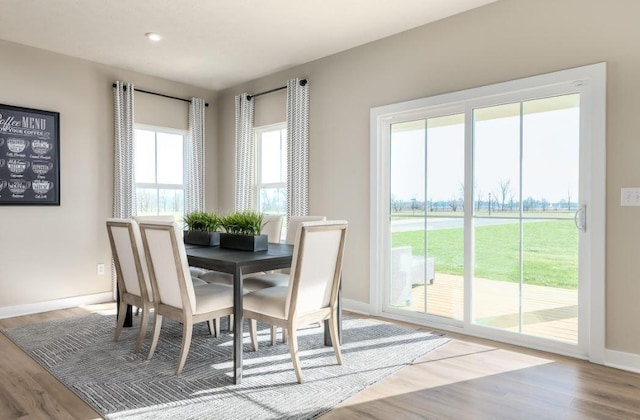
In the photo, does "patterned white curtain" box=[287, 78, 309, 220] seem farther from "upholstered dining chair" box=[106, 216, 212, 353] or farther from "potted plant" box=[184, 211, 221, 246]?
"upholstered dining chair" box=[106, 216, 212, 353]

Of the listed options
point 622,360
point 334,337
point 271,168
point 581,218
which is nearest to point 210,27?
point 271,168

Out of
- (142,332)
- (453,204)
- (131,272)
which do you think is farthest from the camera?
(453,204)

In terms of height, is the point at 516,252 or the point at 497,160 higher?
the point at 497,160

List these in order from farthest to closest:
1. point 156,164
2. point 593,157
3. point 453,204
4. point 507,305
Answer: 1. point 156,164
2. point 453,204
3. point 507,305
4. point 593,157

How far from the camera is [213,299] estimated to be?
2.69m

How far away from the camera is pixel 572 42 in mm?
2938

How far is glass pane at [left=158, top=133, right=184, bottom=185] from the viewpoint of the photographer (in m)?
5.31

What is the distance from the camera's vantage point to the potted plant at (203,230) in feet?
11.3

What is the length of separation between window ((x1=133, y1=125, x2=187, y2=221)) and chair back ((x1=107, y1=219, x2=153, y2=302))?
1846 mm

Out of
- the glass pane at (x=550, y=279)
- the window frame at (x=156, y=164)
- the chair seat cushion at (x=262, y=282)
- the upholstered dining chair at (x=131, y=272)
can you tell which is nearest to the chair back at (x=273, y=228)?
the chair seat cushion at (x=262, y=282)

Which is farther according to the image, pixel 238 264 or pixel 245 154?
pixel 245 154

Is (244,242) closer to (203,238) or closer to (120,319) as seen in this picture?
(203,238)

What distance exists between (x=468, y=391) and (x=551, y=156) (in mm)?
1793

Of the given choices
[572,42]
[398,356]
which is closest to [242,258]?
[398,356]
